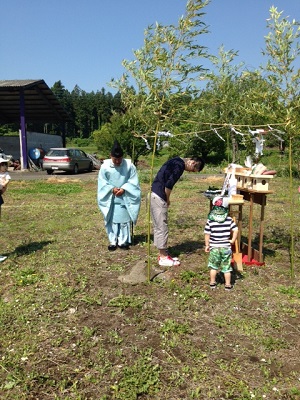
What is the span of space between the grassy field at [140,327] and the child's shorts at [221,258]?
1.07 ft

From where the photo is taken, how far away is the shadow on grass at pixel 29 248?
257 inches

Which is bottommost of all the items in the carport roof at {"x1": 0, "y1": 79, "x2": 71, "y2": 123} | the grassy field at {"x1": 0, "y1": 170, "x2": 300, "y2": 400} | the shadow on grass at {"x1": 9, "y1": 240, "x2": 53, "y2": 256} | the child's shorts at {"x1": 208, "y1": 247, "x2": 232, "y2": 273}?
the grassy field at {"x1": 0, "y1": 170, "x2": 300, "y2": 400}

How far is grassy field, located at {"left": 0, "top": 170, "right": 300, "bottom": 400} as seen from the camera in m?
3.06

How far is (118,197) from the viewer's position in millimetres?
6508

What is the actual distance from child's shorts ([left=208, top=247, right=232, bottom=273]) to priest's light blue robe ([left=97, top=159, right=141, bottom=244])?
2.12m

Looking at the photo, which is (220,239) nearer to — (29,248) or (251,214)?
(251,214)

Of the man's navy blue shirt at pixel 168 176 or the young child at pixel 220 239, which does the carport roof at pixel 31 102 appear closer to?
the man's navy blue shirt at pixel 168 176

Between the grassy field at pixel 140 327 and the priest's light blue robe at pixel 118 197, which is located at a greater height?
the priest's light blue robe at pixel 118 197

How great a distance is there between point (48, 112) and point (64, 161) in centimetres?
1081

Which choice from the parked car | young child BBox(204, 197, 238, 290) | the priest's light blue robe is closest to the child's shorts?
young child BBox(204, 197, 238, 290)

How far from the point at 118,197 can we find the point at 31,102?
25418mm

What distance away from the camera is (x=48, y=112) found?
31.3m

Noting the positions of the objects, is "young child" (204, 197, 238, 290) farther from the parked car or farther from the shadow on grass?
the parked car

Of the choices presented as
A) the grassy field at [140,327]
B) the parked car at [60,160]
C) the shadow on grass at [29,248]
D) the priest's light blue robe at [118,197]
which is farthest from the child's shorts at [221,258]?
the parked car at [60,160]
